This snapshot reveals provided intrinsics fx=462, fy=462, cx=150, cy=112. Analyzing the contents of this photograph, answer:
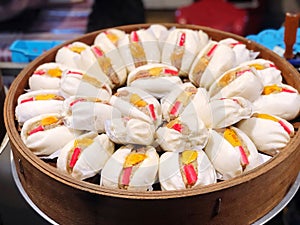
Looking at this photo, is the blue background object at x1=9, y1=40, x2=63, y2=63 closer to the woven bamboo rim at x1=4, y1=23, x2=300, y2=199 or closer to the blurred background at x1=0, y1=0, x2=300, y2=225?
the blurred background at x1=0, y1=0, x2=300, y2=225

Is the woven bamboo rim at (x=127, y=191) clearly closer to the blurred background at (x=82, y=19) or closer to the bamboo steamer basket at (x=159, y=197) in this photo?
the bamboo steamer basket at (x=159, y=197)

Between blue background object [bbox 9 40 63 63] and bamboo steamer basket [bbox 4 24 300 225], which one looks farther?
blue background object [bbox 9 40 63 63]

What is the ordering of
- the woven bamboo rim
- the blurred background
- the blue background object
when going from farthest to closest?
the blue background object → the blurred background → the woven bamboo rim

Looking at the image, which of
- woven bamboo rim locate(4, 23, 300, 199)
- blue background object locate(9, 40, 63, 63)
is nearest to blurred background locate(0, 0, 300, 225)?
blue background object locate(9, 40, 63, 63)

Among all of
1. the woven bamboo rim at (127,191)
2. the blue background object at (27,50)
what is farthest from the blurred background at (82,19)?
the woven bamboo rim at (127,191)

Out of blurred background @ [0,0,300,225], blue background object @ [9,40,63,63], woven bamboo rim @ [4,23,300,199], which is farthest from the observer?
blue background object @ [9,40,63,63]

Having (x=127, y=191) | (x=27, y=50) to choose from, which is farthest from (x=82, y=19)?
(x=127, y=191)

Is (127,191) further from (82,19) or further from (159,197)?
(82,19)

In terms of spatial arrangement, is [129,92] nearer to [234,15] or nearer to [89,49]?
[89,49]
